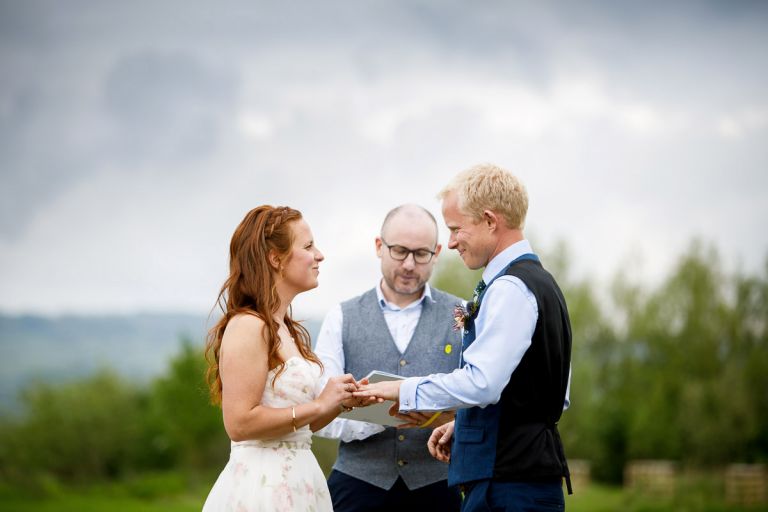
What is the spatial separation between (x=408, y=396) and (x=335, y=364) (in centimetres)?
148

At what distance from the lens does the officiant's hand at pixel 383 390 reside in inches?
151

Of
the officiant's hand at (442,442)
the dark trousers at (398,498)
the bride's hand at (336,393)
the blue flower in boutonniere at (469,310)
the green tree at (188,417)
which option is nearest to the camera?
the blue flower in boutonniere at (469,310)

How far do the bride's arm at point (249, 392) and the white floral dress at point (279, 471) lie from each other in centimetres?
11

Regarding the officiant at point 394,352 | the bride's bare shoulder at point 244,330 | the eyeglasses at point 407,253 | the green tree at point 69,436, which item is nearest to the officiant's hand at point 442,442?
the officiant at point 394,352

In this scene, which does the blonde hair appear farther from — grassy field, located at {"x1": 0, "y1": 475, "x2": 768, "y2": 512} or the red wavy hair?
grassy field, located at {"x1": 0, "y1": 475, "x2": 768, "y2": 512}

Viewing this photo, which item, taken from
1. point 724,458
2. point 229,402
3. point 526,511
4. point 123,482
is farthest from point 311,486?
point 123,482

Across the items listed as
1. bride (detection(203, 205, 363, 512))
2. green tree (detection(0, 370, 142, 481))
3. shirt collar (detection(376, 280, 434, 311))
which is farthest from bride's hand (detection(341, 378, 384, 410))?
green tree (detection(0, 370, 142, 481))

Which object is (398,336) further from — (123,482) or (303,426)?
(123,482)

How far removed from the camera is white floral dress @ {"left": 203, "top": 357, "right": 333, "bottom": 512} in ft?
12.5

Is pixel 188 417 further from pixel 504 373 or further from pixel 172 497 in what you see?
pixel 504 373

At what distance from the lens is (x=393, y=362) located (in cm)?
511

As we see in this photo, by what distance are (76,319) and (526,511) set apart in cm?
10786

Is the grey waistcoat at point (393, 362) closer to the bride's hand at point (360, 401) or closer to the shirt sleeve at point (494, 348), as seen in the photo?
the bride's hand at point (360, 401)

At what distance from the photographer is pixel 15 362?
8881 centimetres
